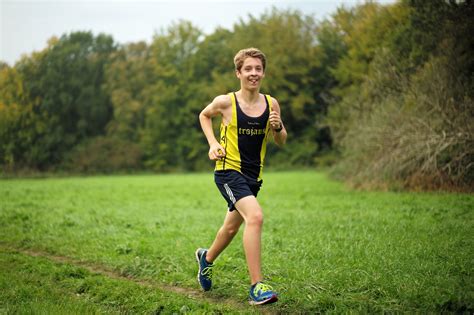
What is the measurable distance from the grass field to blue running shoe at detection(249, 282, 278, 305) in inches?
4.4

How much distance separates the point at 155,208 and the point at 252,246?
31.8ft

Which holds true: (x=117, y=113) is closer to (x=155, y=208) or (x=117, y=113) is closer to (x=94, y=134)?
Answer: (x=94, y=134)

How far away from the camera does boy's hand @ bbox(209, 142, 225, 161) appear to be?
16.4 ft

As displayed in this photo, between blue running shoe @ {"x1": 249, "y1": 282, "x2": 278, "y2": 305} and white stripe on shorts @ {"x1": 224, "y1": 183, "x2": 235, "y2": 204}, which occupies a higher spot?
white stripe on shorts @ {"x1": 224, "y1": 183, "x2": 235, "y2": 204}

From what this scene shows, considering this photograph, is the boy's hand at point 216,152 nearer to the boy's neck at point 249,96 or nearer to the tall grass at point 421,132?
the boy's neck at point 249,96

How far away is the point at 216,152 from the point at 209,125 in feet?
1.77

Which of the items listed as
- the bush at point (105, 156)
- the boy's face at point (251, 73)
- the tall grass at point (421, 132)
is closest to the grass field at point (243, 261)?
the boy's face at point (251, 73)

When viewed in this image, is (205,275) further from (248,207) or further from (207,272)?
(248,207)

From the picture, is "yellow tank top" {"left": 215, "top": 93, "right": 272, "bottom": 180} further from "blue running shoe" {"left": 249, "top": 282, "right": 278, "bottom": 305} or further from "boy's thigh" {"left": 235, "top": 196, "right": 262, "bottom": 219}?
"blue running shoe" {"left": 249, "top": 282, "right": 278, "bottom": 305}

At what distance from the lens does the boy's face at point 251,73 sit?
5145mm

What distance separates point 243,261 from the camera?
22.2ft

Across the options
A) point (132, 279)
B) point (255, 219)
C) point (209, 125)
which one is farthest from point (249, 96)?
point (132, 279)

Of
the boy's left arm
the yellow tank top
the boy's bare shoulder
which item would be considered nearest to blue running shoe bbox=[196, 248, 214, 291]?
the yellow tank top

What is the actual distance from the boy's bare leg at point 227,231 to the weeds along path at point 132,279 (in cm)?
47
